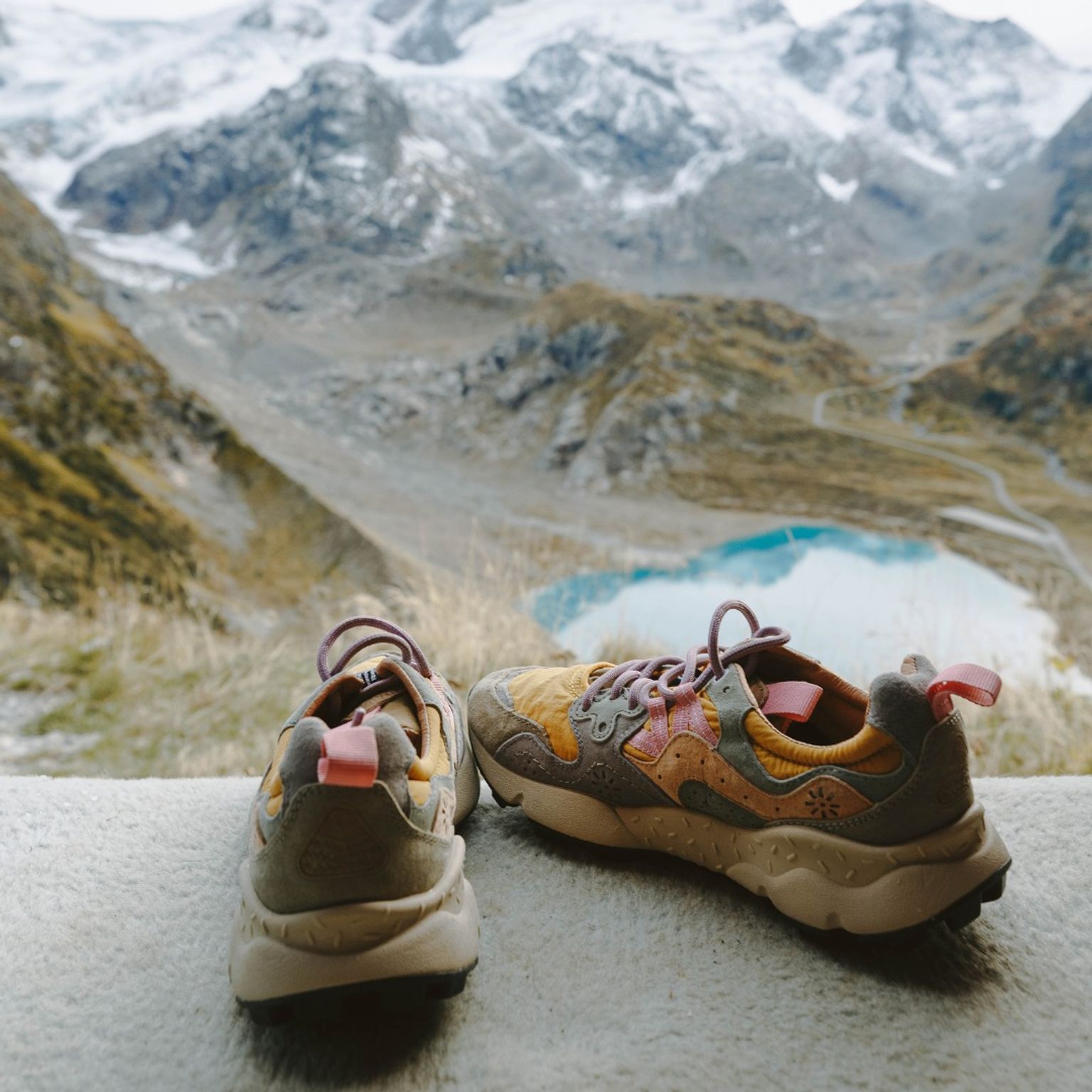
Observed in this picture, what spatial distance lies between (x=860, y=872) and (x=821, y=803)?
91mm

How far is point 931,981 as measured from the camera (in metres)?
0.93

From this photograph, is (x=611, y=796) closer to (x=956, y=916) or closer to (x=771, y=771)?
(x=771, y=771)

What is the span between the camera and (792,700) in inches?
43.1

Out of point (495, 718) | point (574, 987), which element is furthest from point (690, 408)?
point (574, 987)

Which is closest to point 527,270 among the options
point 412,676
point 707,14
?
point 412,676

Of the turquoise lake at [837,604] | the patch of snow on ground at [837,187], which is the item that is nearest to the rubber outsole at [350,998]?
the turquoise lake at [837,604]

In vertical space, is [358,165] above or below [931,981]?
below

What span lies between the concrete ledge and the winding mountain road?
1748cm

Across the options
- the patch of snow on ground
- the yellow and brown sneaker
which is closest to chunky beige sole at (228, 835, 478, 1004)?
the yellow and brown sneaker

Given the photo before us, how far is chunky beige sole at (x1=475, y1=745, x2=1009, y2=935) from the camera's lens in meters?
0.90

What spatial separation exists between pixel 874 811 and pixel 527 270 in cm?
5603

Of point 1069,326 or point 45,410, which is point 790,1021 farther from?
point 1069,326

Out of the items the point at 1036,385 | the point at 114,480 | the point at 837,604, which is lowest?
the point at 1036,385
